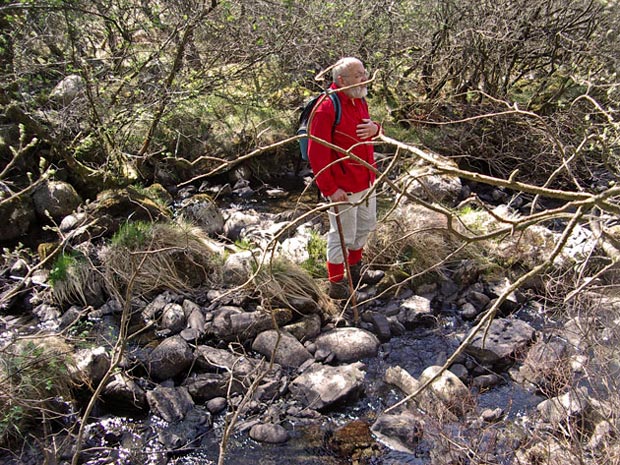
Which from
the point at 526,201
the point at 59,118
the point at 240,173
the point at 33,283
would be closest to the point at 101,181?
the point at 59,118

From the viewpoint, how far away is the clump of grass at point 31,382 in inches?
135

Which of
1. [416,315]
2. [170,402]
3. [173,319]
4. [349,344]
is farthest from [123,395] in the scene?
[416,315]

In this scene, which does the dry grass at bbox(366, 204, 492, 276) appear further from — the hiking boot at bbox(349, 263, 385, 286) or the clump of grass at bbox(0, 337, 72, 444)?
the clump of grass at bbox(0, 337, 72, 444)

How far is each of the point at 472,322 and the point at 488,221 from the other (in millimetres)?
1483

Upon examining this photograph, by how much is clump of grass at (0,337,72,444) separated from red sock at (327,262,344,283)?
2232 millimetres

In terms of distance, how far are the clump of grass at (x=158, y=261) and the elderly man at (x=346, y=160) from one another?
4.32 ft

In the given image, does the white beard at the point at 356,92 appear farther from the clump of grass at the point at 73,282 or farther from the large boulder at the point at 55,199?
the large boulder at the point at 55,199

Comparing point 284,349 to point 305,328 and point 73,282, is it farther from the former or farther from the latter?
point 73,282

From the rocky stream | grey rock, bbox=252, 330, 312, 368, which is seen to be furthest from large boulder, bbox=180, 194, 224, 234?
grey rock, bbox=252, 330, 312, 368

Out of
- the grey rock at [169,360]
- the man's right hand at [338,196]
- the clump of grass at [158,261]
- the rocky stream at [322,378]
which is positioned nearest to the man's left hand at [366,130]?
the man's right hand at [338,196]

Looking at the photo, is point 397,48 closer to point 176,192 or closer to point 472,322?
point 176,192

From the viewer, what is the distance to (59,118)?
5.55 m

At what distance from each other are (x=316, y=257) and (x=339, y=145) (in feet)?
5.43

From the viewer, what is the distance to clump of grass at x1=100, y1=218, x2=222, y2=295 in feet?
16.9
